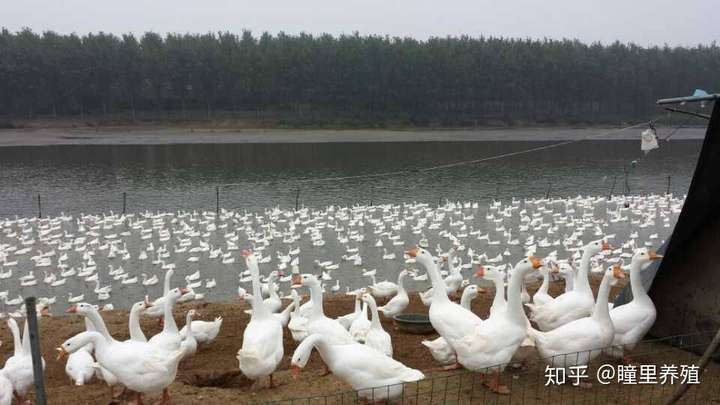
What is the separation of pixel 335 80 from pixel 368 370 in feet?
211

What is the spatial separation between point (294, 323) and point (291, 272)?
8.06 m

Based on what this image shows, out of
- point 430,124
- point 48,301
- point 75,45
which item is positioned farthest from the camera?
point 75,45

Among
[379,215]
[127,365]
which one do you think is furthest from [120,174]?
[127,365]

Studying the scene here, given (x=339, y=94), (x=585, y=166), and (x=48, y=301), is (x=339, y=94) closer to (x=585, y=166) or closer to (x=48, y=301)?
(x=585, y=166)

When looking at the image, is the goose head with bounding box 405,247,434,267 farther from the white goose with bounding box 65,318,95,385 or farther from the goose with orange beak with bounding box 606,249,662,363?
the white goose with bounding box 65,318,95,385

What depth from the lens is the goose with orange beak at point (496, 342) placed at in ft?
→ 21.1

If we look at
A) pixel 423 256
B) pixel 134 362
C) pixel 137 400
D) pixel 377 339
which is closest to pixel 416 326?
pixel 377 339

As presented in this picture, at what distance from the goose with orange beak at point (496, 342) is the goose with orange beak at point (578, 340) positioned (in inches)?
12.5

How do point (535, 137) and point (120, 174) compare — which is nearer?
point (120, 174)

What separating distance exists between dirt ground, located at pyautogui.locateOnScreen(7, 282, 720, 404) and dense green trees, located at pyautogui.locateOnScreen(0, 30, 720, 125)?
5606cm

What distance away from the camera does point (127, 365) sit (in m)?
6.36

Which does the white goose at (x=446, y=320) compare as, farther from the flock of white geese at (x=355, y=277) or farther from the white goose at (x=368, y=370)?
the white goose at (x=368, y=370)

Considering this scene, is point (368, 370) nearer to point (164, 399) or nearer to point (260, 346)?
point (260, 346)

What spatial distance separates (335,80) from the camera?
225 feet
